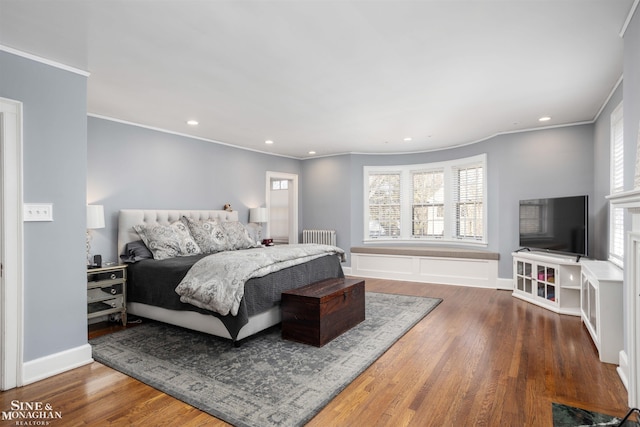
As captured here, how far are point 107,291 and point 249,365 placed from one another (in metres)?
2.03

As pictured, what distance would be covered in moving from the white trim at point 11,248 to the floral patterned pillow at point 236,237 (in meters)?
2.50

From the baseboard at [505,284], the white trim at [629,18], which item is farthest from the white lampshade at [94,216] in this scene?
the baseboard at [505,284]

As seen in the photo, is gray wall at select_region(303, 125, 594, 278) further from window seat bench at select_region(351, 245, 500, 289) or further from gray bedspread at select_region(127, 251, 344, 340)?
gray bedspread at select_region(127, 251, 344, 340)

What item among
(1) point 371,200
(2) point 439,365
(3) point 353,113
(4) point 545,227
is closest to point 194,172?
(3) point 353,113

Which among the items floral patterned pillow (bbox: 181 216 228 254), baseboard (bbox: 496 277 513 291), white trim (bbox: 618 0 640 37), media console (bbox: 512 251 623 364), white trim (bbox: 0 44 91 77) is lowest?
baseboard (bbox: 496 277 513 291)

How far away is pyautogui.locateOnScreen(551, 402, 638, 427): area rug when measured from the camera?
1957mm

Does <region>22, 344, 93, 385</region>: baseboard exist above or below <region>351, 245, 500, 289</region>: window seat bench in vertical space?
below

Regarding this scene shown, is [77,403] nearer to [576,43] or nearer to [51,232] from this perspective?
[51,232]

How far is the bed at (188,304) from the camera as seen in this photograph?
308cm

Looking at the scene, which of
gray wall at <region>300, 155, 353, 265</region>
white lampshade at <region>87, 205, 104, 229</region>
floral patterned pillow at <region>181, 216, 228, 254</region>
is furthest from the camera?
gray wall at <region>300, 155, 353, 265</region>

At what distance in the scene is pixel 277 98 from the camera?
366 centimetres

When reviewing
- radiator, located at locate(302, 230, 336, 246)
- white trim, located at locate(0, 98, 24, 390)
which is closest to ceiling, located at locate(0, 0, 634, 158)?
white trim, located at locate(0, 98, 24, 390)

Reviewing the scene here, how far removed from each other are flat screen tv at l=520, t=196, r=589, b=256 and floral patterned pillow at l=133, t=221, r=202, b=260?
4.63 meters

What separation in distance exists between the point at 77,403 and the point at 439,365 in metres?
2.62
